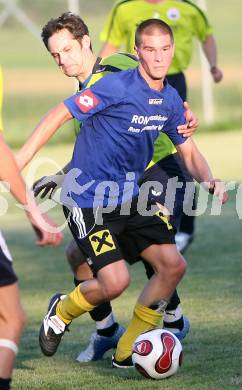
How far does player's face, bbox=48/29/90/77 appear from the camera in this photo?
668 cm

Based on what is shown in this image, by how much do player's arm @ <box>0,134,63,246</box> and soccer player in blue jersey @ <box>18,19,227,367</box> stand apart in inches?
43.1

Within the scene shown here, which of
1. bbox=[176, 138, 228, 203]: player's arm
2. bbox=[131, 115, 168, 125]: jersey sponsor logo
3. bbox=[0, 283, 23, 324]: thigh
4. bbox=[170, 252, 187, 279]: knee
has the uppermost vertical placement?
bbox=[131, 115, 168, 125]: jersey sponsor logo

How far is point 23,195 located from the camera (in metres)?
5.05

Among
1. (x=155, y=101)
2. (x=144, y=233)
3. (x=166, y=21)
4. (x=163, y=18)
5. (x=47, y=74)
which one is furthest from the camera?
(x=47, y=74)

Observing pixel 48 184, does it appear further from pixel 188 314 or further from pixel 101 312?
pixel 188 314

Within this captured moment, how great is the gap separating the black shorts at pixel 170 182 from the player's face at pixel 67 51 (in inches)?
34.8

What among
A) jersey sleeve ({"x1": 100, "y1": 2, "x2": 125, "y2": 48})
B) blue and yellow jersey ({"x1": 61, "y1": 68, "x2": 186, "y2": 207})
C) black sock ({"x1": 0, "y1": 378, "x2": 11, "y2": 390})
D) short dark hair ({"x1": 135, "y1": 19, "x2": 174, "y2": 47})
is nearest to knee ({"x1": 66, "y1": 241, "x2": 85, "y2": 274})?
blue and yellow jersey ({"x1": 61, "y1": 68, "x2": 186, "y2": 207})

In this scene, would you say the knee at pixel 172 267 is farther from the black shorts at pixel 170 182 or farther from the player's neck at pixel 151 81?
the player's neck at pixel 151 81

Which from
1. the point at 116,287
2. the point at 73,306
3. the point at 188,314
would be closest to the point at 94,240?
the point at 116,287

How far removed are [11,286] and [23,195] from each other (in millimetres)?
399

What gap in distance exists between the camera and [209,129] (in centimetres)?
2197

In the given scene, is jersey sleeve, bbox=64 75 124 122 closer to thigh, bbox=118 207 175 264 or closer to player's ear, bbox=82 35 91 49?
player's ear, bbox=82 35 91 49

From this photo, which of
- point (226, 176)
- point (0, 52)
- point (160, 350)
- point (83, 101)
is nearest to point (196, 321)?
point (160, 350)

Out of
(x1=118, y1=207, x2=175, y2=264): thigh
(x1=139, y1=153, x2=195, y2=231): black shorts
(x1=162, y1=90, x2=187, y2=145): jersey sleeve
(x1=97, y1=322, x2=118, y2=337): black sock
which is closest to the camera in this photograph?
(x1=162, y1=90, x2=187, y2=145): jersey sleeve
